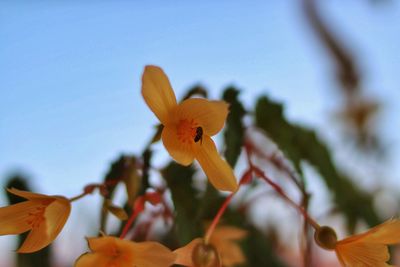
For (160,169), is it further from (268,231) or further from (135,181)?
(268,231)

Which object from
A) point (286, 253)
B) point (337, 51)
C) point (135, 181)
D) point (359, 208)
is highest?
point (337, 51)

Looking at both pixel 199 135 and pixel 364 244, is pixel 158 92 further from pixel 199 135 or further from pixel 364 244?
pixel 364 244

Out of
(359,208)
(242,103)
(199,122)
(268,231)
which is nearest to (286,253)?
(268,231)

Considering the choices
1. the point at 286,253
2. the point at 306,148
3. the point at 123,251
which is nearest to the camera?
the point at 123,251

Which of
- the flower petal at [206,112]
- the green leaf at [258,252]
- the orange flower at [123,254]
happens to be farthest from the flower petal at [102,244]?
the green leaf at [258,252]

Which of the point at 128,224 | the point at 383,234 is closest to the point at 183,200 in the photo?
the point at 128,224

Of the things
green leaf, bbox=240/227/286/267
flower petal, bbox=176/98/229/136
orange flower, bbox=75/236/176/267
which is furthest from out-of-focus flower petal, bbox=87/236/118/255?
green leaf, bbox=240/227/286/267
